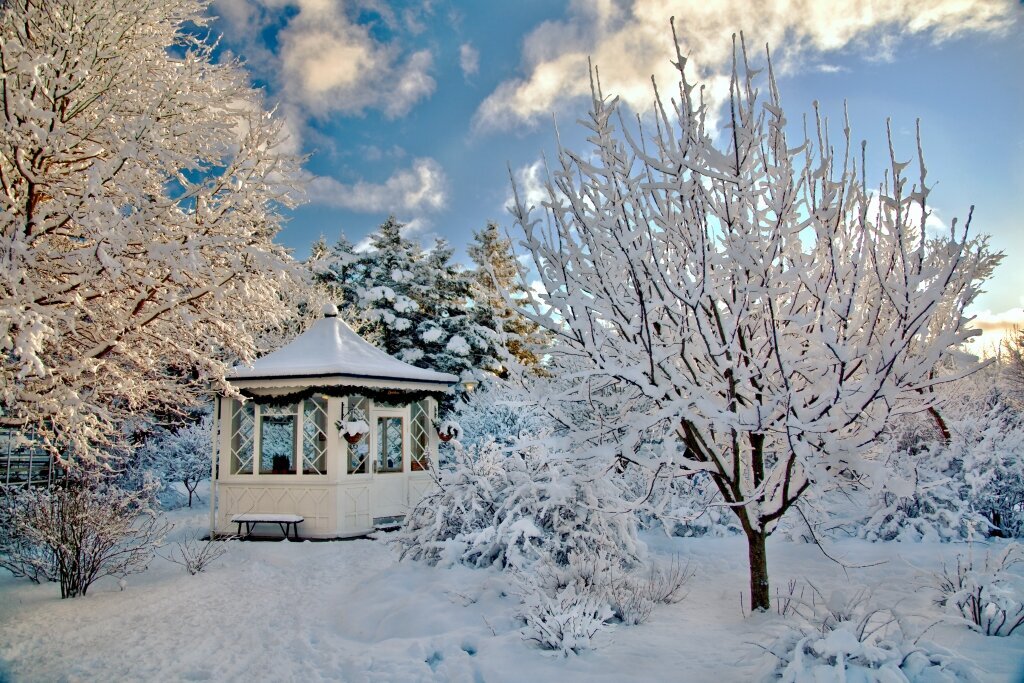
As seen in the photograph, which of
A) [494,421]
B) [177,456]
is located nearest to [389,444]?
[494,421]

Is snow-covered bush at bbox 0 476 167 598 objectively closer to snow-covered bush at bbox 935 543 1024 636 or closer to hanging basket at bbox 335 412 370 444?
hanging basket at bbox 335 412 370 444

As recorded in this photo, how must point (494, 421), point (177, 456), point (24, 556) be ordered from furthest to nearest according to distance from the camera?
1. point (494, 421)
2. point (177, 456)
3. point (24, 556)

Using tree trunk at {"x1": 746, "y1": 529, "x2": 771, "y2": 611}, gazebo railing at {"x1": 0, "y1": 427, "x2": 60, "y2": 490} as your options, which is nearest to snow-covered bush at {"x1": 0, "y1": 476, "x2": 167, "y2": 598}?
gazebo railing at {"x1": 0, "y1": 427, "x2": 60, "y2": 490}

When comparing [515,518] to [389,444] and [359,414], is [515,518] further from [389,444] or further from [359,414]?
[389,444]

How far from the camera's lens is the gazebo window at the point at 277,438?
38.3 feet

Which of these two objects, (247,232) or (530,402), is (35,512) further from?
(530,402)

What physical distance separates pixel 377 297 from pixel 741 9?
804 inches

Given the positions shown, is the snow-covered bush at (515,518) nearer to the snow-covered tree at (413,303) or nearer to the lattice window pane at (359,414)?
the lattice window pane at (359,414)

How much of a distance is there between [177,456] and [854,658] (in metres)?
16.7

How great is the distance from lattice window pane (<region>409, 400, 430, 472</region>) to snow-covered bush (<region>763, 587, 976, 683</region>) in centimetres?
1030

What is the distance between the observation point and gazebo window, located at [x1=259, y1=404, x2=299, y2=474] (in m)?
11.7

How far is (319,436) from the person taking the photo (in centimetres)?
1233

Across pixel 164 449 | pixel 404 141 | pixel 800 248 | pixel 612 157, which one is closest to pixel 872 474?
pixel 800 248

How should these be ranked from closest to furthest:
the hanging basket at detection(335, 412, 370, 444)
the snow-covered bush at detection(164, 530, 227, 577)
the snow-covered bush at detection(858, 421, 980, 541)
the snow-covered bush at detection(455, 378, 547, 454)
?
the snow-covered bush at detection(164, 530, 227, 577), the snow-covered bush at detection(858, 421, 980, 541), the hanging basket at detection(335, 412, 370, 444), the snow-covered bush at detection(455, 378, 547, 454)
